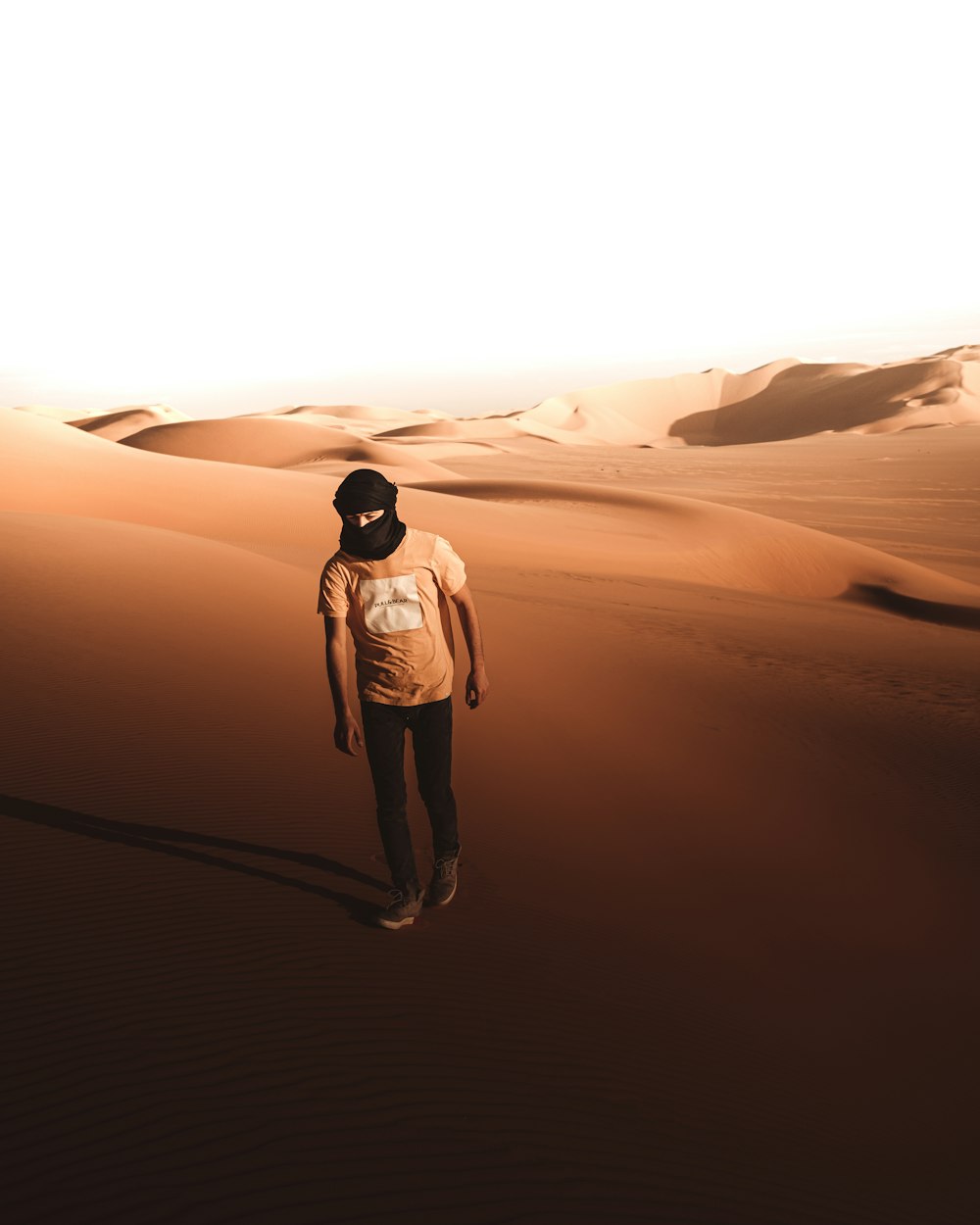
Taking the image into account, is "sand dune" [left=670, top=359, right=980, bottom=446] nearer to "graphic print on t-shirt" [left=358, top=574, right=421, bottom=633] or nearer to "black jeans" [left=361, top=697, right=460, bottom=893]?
"black jeans" [left=361, top=697, right=460, bottom=893]

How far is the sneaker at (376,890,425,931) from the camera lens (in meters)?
3.74

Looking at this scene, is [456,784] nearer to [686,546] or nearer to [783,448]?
[686,546]

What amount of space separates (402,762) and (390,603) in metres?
0.69

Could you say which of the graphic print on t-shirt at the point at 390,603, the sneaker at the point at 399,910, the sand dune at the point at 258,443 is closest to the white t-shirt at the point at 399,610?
the graphic print on t-shirt at the point at 390,603

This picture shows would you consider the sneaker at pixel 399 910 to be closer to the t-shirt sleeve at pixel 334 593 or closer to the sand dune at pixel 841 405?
the t-shirt sleeve at pixel 334 593

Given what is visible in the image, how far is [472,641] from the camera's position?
3660 mm

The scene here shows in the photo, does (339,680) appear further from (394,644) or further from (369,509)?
(369,509)

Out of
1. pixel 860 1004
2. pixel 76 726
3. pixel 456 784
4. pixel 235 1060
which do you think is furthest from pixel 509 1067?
pixel 76 726

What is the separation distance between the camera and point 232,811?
188 inches

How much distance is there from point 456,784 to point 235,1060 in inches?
134

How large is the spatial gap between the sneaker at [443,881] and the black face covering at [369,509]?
5.13 ft

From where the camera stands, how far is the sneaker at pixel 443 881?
4027 mm

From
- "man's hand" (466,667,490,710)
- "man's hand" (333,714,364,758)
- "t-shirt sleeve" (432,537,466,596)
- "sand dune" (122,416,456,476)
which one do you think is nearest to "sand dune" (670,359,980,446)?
"sand dune" (122,416,456,476)

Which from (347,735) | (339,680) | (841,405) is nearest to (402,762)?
(347,735)
